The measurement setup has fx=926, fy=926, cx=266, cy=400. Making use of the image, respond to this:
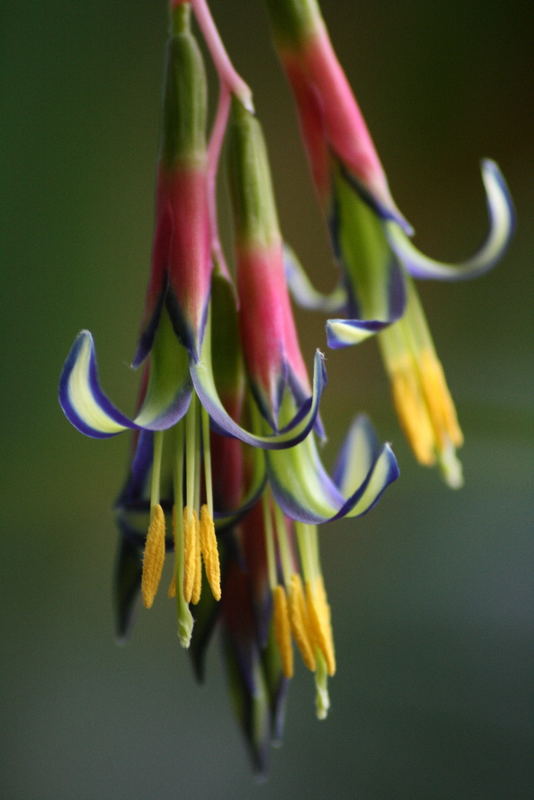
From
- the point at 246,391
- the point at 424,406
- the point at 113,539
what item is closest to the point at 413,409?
the point at 424,406

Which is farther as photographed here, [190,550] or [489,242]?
[489,242]

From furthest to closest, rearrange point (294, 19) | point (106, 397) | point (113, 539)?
point (113, 539) → point (294, 19) → point (106, 397)

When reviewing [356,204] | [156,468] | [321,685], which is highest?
[356,204]

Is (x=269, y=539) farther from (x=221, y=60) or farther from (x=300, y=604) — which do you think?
(x=221, y=60)

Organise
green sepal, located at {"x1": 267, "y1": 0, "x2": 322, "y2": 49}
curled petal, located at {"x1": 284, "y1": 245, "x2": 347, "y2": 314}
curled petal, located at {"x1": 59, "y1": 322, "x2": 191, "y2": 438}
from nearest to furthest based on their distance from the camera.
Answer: curled petal, located at {"x1": 59, "y1": 322, "x2": 191, "y2": 438} < green sepal, located at {"x1": 267, "y1": 0, "x2": 322, "y2": 49} < curled petal, located at {"x1": 284, "y1": 245, "x2": 347, "y2": 314}

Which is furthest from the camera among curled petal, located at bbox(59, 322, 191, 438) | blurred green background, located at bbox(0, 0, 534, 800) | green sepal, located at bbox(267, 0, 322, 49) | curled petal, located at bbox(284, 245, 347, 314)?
blurred green background, located at bbox(0, 0, 534, 800)

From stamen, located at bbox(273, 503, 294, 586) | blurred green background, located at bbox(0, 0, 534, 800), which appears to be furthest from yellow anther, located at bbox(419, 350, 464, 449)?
blurred green background, located at bbox(0, 0, 534, 800)

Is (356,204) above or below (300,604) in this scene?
above

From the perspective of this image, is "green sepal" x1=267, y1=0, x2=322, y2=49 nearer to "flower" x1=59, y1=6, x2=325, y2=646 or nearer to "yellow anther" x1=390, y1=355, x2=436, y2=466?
"flower" x1=59, y1=6, x2=325, y2=646
